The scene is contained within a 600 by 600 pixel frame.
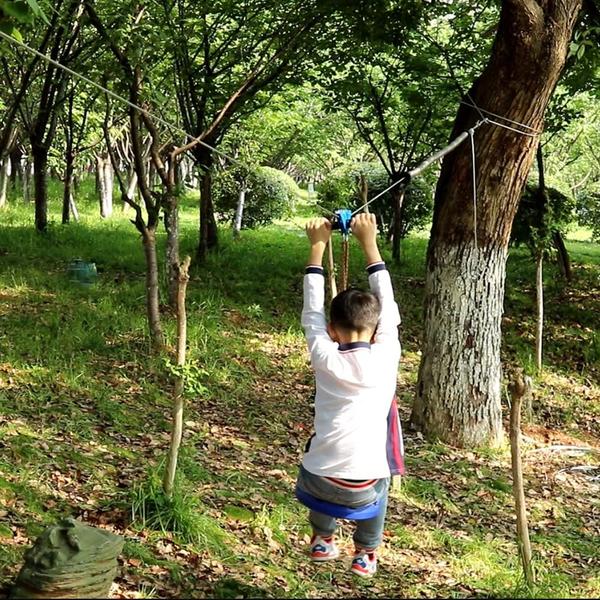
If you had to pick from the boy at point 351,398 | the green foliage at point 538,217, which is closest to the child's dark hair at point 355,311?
the boy at point 351,398

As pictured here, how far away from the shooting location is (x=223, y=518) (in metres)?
5.20

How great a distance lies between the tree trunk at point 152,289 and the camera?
7824 mm

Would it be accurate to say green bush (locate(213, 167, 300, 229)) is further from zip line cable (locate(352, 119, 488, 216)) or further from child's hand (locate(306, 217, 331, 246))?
child's hand (locate(306, 217, 331, 246))

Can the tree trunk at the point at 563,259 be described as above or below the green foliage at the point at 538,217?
below

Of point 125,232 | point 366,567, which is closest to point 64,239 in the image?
point 125,232

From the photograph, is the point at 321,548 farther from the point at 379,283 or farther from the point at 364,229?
A: the point at 364,229

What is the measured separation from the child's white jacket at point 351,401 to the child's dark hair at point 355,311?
8cm

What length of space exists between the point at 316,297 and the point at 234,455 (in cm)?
327

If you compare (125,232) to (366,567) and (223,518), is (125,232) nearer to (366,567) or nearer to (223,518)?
(223,518)

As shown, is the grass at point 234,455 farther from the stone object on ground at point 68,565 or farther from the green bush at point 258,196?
the green bush at point 258,196

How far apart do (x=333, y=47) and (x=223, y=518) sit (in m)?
8.01

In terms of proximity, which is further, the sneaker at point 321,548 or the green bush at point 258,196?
the green bush at point 258,196

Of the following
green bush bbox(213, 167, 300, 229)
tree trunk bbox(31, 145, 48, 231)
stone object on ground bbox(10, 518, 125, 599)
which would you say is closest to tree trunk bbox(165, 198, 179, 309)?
stone object on ground bbox(10, 518, 125, 599)

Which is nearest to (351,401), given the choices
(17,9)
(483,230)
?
(17,9)
